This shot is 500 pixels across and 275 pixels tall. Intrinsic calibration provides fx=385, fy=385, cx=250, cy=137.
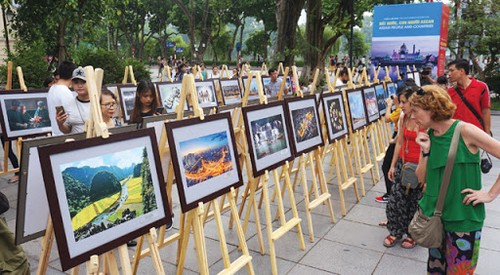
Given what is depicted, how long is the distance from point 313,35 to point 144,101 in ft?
41.6

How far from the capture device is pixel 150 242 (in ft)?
7.65

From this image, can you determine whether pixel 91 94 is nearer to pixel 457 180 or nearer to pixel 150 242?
pixel 150 242

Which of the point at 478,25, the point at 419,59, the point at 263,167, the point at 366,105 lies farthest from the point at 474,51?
the point at 263,167

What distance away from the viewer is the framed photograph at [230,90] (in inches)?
335

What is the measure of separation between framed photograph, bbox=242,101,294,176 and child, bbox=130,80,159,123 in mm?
1228

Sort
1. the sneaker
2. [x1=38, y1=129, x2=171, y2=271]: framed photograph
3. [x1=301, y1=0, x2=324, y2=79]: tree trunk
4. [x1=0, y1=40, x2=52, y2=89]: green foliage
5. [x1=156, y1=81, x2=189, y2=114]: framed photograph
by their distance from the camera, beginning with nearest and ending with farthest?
[x1=38, y1=129, x2=171, y2=271]: framed photograph → the sneaker → [x1=156, y1=81, x2=189, y2=114]: framed photograph → [x1=0, y1=40, x2=52, y2=89]: green foliage → [x1=301, y1=0, x2=324, y2=79]: tree trunk

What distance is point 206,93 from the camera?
24.9 ft

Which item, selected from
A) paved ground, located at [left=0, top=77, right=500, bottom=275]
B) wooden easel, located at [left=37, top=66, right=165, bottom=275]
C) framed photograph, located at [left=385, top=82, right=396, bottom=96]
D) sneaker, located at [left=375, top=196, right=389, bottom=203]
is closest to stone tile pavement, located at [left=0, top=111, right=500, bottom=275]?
paved ground, located at [left=0, top=77, right=500, bottom=275]

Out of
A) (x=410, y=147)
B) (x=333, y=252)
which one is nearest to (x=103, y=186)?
(x=333, y=252)

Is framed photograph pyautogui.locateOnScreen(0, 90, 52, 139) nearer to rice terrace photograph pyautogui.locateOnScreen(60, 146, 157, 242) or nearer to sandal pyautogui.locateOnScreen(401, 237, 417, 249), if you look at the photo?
rice terrace photograph pyautogui.locateOnScreen(60, 146, 157, 242)

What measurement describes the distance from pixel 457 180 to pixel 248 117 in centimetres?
172

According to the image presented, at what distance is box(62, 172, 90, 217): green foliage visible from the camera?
1.93 m

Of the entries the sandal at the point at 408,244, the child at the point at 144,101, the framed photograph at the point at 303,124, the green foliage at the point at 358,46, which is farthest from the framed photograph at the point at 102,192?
the green foliage at the point at 358,46

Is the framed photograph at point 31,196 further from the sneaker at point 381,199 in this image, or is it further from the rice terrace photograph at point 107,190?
the sneaker at point 381,199
